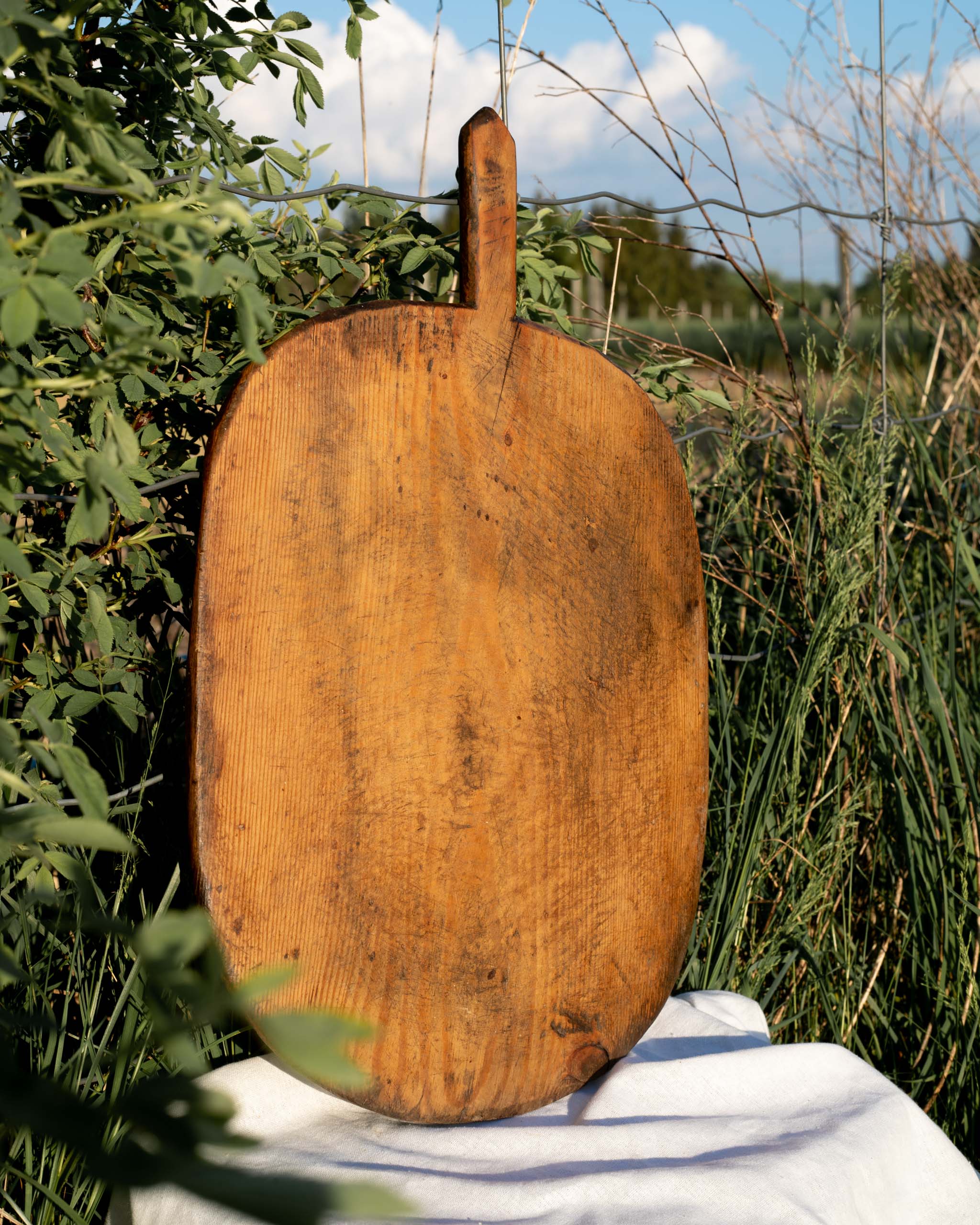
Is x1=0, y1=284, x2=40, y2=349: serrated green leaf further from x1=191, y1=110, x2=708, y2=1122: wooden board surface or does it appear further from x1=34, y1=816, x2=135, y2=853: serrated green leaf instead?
x1=191, y1=110, x2=708, y2=1122: wooden board surface

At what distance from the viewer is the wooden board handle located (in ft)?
4.05

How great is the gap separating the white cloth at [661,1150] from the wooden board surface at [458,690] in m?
0.06

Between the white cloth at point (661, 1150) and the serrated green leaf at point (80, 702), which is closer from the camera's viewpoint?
the white cloth at point (661, 1150)

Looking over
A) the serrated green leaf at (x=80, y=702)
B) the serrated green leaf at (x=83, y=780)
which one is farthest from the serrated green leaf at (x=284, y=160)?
the serrated green leaf at (x=83, y=780)

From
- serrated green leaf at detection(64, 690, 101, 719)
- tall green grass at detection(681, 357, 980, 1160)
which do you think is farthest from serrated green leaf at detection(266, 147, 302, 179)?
tall green grass at detection(681, 357, 980, 1160)

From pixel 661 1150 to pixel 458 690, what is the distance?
0.56 m

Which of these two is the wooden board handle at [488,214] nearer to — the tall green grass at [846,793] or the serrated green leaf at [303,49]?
the serrated green leaf at [303,49]

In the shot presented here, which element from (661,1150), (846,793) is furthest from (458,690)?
(846,793)

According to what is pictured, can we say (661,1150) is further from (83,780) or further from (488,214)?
(488,214)

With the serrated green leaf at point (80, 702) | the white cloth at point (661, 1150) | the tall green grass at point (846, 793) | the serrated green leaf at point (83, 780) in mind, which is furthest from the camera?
the tall green grass at point (846, 793)

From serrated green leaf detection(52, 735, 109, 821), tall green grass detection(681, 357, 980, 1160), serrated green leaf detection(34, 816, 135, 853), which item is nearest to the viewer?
serrated green leaf detection(34, 816, 135, 853)

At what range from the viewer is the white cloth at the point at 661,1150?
3.47ft

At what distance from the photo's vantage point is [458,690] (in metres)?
1.23

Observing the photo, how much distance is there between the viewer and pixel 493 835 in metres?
1.25
